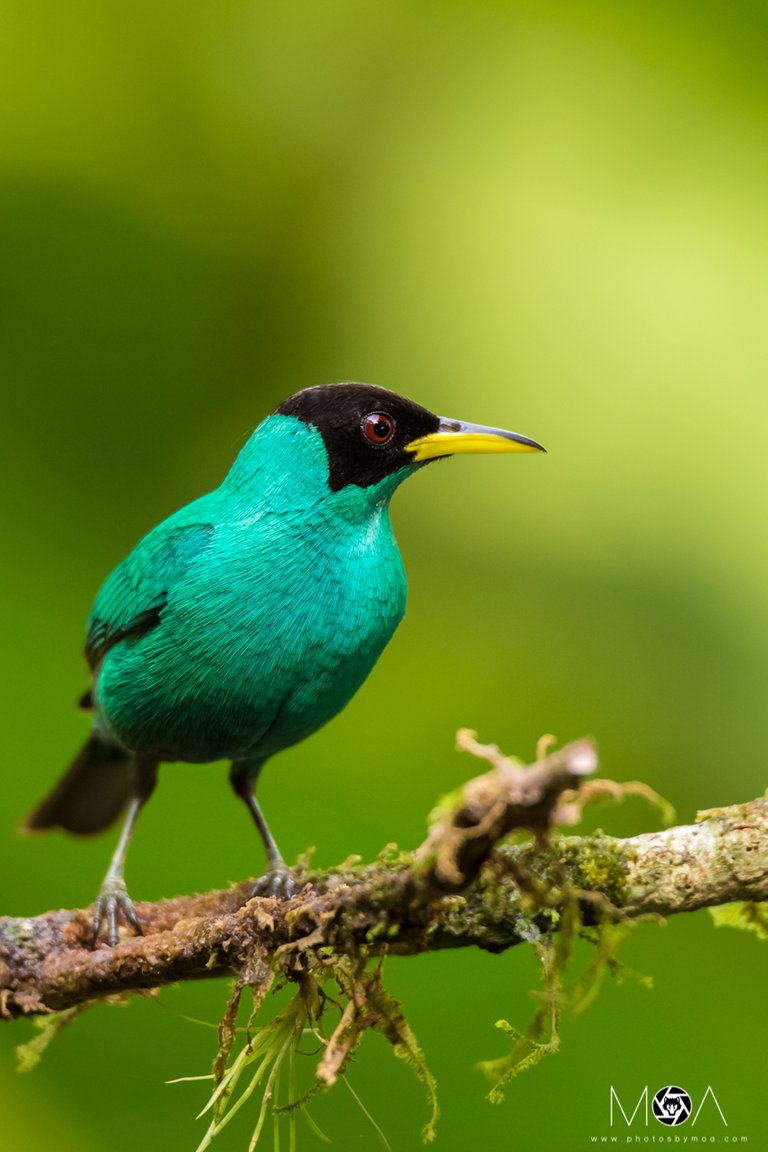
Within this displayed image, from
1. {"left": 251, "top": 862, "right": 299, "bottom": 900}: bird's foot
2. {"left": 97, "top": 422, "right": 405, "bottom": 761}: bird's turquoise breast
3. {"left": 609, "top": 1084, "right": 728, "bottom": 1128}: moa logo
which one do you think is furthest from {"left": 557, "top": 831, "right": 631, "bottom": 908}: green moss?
{"left": 609, "top": 1084, "right": 728, "bottom": 1128}: moa logo

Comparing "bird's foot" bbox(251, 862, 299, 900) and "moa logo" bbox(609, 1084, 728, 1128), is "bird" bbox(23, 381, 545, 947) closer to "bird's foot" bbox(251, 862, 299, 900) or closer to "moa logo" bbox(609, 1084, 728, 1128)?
"bird's foot" bbox(251, 862, 299, 900)

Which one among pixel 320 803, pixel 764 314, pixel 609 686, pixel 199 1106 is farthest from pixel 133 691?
pixel 764 314

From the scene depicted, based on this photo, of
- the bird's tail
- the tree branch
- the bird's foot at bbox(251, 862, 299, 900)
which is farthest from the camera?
the bird's tail

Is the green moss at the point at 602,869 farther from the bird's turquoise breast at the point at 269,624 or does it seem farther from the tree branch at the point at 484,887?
the bird's turquoise breast at the point at 269,624

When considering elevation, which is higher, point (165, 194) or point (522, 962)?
point (165, 194)

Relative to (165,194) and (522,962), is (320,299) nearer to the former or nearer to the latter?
(165,194)

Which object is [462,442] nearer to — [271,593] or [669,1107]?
[271,593]

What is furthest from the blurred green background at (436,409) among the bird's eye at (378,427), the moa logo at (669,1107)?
the bird's eye at (378,427)
